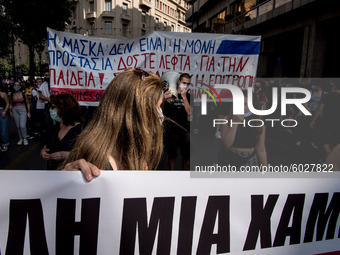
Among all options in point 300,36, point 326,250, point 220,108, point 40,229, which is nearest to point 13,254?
point 40,229

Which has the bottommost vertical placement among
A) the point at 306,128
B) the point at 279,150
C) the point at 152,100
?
the point at 279,150

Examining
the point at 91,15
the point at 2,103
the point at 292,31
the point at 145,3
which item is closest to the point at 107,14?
the point at 91,15

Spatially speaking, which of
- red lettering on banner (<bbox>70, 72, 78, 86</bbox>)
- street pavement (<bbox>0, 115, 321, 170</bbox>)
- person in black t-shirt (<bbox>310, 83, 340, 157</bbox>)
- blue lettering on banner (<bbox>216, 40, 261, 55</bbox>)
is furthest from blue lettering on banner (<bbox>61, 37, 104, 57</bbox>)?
person in black t-shirt (<bbox>310, 83, 340, 157</bbox>)

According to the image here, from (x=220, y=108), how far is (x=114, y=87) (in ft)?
9.66

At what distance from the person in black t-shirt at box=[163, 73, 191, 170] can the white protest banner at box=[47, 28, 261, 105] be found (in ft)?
2.13

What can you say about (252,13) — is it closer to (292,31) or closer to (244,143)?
(292,31)

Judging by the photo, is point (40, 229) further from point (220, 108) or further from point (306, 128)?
point (306, 128)

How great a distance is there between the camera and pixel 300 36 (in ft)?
48.8

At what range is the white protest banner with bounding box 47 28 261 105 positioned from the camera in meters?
4.27

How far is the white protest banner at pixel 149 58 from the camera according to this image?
14.0 ft

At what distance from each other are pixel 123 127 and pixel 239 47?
363 cm

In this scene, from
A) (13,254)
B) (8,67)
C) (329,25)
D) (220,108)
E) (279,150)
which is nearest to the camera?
(13,254)

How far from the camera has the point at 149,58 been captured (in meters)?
4.41

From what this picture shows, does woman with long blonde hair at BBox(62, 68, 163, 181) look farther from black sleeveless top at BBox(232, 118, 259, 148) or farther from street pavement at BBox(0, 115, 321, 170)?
street pavement at BBox(0, 115, 321, 170)
